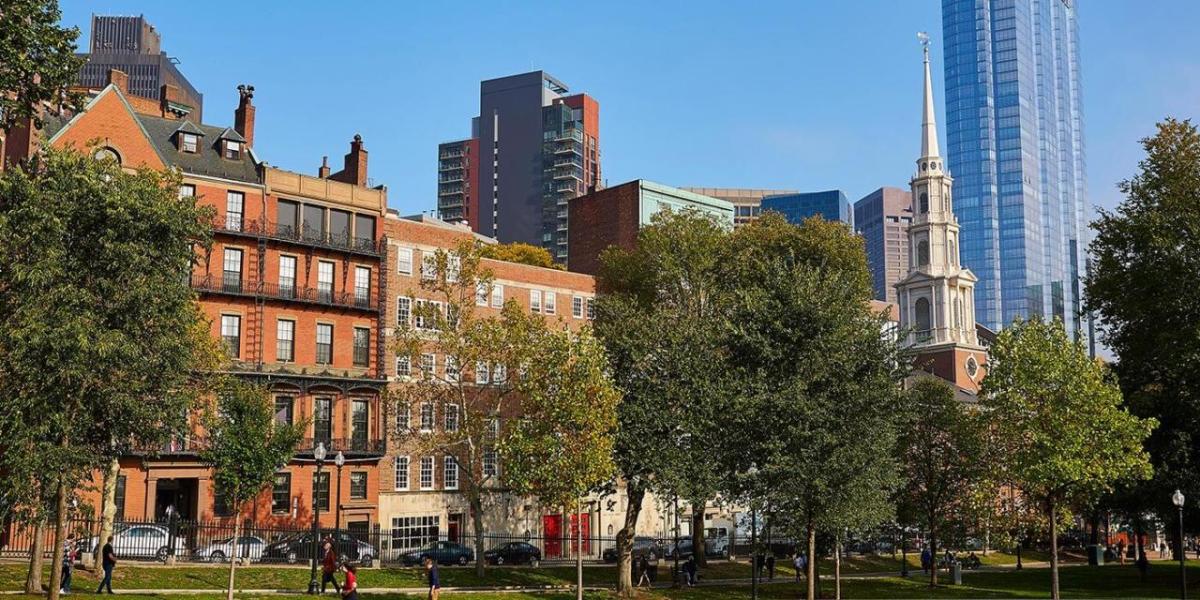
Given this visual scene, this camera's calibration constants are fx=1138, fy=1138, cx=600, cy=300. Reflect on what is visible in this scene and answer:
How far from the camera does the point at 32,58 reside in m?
28.1

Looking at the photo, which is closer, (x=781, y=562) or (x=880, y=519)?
(x=880, y=519)

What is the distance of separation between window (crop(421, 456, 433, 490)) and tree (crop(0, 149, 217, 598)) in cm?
3225

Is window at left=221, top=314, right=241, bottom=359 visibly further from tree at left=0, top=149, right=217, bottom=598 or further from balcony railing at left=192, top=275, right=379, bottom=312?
tree at left=0, top=149, right=217, bottom=598

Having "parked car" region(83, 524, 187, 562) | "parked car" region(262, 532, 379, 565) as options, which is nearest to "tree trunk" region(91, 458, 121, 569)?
"parked car" region(83, 524, 187, 562)

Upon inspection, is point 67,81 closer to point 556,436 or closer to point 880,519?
point 556,436

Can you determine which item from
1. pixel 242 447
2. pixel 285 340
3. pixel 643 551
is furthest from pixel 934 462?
pixel 242 447

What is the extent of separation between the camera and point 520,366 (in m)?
49.6

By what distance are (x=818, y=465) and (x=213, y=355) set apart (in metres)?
24.1

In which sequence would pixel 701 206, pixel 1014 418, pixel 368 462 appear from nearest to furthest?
pixel 1014 418, pixel 368 462, pixel 701 206

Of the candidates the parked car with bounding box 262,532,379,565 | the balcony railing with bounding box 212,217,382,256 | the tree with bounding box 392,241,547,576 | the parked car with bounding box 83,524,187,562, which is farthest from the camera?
the balcony railing with bounding box 212,217,382,256

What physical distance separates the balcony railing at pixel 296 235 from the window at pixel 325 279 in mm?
1181

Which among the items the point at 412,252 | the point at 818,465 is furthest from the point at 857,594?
the point at 412,252

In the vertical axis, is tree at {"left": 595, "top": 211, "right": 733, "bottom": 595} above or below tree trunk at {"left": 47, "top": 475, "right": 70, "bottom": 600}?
above

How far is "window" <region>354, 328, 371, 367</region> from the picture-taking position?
6412 cm
